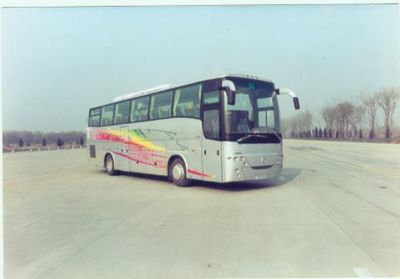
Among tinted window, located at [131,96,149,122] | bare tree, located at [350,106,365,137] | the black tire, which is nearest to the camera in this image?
tinted window, located at [131,96,149,122]

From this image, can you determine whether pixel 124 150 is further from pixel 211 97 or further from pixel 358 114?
pixel 358 114

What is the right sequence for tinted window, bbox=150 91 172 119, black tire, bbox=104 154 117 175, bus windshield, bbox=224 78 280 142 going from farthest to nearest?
black tire, bbox=104 154 117 175, tinted window, bbox=150 91 172 119, bus windshield, bbox=224 78 280 142

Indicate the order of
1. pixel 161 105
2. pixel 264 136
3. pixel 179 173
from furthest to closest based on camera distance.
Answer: pixel 161 105
pixel 179 173
pixel 264 136

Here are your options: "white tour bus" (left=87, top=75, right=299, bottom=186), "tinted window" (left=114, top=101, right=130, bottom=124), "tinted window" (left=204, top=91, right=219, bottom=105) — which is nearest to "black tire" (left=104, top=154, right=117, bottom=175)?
"tinted window" (left=114, top=101, right=130, bottom=124)

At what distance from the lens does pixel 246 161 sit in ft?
24.3

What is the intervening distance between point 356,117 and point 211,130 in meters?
12.1

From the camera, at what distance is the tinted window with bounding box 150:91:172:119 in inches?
352

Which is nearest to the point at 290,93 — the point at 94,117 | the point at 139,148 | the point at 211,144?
the point at 211,144

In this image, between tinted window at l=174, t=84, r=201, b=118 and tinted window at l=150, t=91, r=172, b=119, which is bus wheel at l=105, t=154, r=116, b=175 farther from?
tinted window at l=174, t=84, r=201, b=118

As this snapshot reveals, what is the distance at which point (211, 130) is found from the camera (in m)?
7.54

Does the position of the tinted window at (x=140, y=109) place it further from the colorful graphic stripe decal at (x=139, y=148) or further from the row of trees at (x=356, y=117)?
the row of trees at (x=356, y=117)

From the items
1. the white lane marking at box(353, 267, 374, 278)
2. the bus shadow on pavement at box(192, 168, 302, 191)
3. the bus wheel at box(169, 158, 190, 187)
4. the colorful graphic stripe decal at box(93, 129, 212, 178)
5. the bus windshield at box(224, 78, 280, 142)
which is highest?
the bus windshield at box(224, 78, 280, 142)

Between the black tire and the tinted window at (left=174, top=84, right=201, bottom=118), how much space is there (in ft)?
14.5

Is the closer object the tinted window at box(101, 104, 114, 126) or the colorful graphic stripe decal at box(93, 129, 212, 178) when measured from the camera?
the colorful graphic stripe decal at box(93, 129, 212, 178)
